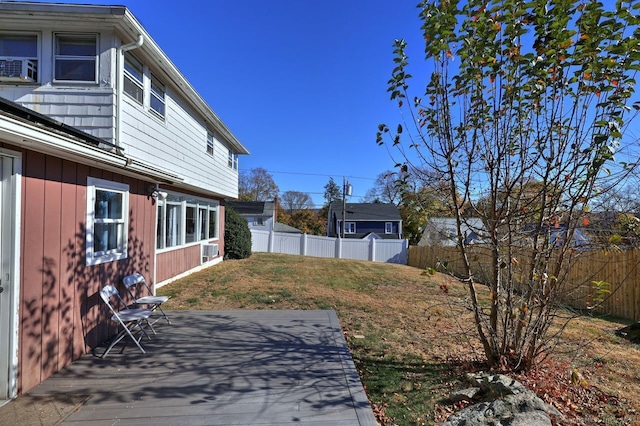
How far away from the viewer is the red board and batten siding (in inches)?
119

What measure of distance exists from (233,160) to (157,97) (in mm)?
7066

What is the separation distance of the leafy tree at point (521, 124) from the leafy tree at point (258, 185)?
41267 millimetres

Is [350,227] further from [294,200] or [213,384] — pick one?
[213,384]

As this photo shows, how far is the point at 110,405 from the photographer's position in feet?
9.27

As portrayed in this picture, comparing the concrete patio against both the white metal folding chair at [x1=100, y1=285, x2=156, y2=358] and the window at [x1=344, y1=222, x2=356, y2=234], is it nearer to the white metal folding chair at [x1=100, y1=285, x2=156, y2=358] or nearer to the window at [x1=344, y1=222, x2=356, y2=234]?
the white metal folding chair at [x1=100, y1=285, x2=156, y2=358]

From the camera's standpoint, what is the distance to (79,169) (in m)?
3.83

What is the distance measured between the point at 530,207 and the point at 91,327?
526 centimetres

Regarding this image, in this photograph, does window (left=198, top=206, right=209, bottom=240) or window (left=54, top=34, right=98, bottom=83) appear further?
window (left=198, top=206, right=209, bottom=240)

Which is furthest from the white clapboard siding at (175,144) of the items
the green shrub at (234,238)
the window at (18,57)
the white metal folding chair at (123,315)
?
the white metal folding chair at (123,315)

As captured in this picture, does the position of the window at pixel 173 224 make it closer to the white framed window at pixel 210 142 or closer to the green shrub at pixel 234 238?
the white framed window at pixel 210 142

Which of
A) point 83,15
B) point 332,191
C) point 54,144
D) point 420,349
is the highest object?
point 332,191

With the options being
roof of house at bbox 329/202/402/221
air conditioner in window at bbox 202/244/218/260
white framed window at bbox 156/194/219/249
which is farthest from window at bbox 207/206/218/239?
roof of house at bbox 329/202/402/221

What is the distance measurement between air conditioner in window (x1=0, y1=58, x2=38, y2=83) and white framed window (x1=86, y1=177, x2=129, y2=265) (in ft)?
8.13

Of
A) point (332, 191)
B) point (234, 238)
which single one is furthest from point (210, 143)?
point (332, 191)
